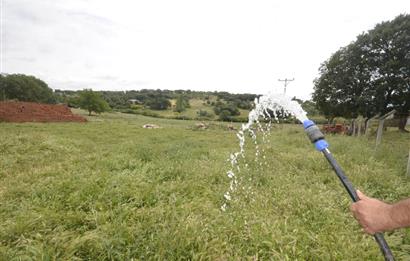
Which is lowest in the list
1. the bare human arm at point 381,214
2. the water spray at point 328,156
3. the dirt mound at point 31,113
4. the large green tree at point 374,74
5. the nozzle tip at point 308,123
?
the dirt mound at point 31,113

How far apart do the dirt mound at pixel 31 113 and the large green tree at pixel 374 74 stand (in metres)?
31.3

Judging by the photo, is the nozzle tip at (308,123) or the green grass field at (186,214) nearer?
the nozzle tip at (308,123)

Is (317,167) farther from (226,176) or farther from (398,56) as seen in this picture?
(398,56)

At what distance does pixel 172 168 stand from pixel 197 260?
3.70 metres

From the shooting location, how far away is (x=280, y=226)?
3818 millimetres

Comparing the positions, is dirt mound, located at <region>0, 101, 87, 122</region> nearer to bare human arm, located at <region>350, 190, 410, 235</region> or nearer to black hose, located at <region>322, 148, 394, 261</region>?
black hose, located at <region>322, 148, 394, 261</region>

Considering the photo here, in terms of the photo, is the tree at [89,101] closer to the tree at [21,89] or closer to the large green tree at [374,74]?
the tree at [21,89]

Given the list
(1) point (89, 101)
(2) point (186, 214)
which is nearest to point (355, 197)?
(2) point (186, 214)

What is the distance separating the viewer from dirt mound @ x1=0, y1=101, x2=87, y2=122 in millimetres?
25953

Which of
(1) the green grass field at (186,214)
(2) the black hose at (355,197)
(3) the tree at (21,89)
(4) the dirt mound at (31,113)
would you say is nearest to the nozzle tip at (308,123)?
(2) the black hose at (355,197)

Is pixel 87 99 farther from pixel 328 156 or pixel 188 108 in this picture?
pixel 328 156

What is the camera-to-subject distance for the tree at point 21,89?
6400 cm

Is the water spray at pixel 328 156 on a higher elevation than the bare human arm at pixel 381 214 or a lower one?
higher

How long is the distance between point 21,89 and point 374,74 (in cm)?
7537
